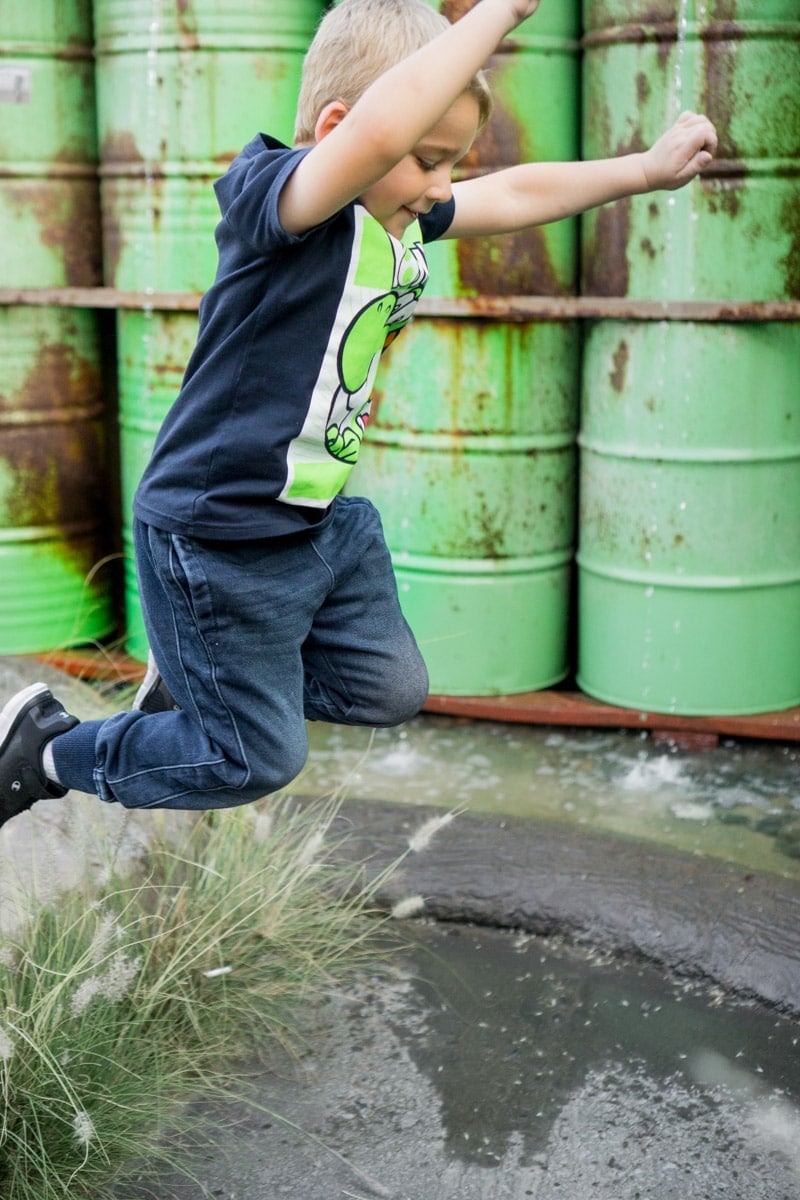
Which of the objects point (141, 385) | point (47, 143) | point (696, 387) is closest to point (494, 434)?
point (696, 387)

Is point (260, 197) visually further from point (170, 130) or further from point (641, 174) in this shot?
point (170, 130)

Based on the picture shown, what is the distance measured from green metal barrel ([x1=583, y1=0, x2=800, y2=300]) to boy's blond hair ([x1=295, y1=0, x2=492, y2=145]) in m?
1.79

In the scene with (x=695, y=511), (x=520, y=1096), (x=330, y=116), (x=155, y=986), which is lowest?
(x=520, y=1096)

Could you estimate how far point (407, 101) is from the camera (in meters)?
1.78

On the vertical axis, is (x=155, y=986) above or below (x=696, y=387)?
below

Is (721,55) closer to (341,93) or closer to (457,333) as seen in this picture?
(457,333)

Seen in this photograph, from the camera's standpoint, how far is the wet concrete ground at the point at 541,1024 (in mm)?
2182

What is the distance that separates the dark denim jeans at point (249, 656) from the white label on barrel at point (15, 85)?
243 centimetres

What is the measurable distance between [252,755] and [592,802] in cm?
158

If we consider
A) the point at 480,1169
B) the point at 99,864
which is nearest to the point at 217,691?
the point at 99,864

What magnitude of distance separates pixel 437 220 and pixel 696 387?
5.13ft

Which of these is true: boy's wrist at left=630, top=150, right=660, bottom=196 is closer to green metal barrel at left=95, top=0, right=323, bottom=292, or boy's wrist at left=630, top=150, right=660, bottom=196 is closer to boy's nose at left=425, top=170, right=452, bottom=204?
boy's nose at left=425, top=170, right=452, bottom=204

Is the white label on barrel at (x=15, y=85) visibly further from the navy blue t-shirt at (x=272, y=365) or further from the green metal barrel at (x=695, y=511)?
the navy blue t-shirt at (x=272, y=365)

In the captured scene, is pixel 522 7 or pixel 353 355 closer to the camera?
pixel 522 7
